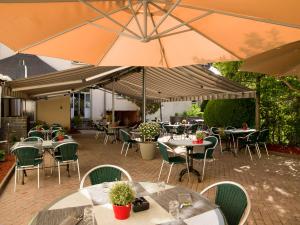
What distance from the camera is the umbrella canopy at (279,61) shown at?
14.2ft

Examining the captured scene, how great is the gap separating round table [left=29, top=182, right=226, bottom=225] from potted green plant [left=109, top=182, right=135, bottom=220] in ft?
0.18

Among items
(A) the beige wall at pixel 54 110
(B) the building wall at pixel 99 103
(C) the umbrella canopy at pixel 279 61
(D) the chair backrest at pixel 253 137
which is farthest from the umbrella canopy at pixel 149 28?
(B) the building wall at pixel 99 103

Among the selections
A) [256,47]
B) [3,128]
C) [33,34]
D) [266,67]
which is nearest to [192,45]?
[256,47]

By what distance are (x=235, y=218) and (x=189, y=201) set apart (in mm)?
→ 556

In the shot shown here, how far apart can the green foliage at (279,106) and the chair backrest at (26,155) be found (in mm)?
8204

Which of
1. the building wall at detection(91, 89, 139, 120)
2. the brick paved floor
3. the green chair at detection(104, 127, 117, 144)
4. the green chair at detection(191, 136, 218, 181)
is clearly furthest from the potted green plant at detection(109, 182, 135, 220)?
the building wall at detection(91, 89, 139, 120)

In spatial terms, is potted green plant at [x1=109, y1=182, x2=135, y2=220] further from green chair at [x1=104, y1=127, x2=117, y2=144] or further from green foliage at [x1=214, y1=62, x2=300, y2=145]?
green chair at [x1=104, y1=127, x2=117, y2=144]

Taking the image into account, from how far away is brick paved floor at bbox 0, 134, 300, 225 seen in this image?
464cm

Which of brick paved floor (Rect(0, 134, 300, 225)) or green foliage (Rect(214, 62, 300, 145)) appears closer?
brick paved floor (Rect(0, 134, 300, 225))

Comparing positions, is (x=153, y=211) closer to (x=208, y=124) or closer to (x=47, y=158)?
(x=47, y=158)

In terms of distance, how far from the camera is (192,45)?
13.5 ft

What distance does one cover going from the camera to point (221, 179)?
6.77m

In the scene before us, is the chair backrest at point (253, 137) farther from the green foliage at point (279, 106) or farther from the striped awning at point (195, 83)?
the green foliage at point (279, 106)

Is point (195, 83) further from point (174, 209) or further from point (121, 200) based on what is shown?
point (121, 200)
